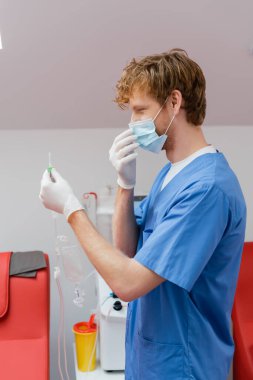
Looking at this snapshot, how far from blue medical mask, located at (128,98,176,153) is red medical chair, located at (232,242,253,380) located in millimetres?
990

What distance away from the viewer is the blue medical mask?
3.67 feet

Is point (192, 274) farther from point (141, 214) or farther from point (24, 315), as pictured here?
point (24, 315)

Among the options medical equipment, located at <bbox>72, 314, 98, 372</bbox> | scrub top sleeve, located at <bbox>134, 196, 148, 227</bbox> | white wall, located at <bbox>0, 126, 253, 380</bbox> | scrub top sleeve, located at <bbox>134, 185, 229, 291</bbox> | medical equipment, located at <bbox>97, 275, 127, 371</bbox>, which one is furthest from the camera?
white wall, located at <bbox>0, 126, 253, 380</bbox>

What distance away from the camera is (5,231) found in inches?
80.4

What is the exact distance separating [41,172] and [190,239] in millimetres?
1234

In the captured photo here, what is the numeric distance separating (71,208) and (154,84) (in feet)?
1.18

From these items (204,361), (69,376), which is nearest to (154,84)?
(204,361)

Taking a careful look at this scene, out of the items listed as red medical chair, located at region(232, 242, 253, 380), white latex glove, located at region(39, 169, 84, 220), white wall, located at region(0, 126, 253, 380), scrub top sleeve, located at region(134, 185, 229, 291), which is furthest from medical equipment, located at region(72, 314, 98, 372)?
scrub top sleeve, located at region(134, 185, 229, 291)

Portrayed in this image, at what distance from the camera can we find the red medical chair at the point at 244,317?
72.9 inches

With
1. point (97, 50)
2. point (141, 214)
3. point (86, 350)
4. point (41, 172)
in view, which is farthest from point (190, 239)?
point (41, 172)

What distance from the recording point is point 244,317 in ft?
6.29

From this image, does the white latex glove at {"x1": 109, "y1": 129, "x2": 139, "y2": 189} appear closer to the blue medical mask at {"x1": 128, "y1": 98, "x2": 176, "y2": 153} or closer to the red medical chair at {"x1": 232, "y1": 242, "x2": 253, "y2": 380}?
the blue medical mask at {"x1": 128, "y1": 98, "x2": 176, "y2": 153}

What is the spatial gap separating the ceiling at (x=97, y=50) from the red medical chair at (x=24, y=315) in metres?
0.70

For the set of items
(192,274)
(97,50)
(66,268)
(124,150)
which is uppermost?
(97,50)
